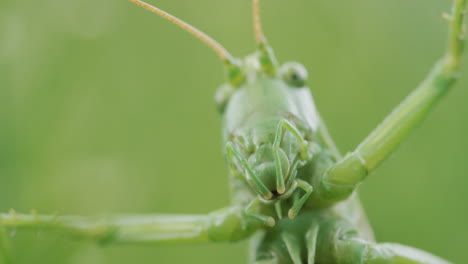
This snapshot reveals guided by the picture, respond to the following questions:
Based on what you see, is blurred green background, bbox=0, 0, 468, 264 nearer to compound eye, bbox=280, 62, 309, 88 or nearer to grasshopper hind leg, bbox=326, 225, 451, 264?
compound eye, bbox=280, 62, 309, 88

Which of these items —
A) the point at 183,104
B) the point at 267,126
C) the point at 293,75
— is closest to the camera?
the point at 267,126

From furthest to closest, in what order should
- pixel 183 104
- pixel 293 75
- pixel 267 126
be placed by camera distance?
1. pixel 183 104
2. pixel 293 75
3. pixel 267 126

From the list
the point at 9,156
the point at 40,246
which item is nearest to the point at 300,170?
the point at 40,246

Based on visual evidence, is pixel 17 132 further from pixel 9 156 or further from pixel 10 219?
pixel 10 219

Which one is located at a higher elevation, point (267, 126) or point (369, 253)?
point (267, 126)

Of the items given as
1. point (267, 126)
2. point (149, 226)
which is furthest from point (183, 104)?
point (267, 126)

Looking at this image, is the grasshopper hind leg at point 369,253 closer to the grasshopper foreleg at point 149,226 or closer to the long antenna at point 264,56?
the grasshopper foreleg at point 149,226

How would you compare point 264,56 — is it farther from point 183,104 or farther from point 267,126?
point 183,104
